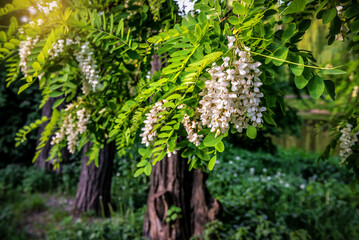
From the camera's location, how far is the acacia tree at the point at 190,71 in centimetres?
88

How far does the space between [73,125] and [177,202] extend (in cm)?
138

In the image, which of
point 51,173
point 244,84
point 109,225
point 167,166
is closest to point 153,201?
point 167,166

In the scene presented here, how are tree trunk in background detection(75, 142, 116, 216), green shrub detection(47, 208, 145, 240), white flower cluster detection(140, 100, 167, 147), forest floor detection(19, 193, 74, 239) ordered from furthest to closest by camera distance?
tree trunk in background detection(75, 142, 116, 216) < forest floor detection(19, 193, 74, 239) < green shrub detection(47, 208, 145, 240) < white flower cluster detection(140, 100, 167, 147)

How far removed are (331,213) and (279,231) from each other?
153cm

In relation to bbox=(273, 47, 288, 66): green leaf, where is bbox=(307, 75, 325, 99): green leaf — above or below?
below

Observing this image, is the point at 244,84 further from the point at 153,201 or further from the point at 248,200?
the point at 248,200

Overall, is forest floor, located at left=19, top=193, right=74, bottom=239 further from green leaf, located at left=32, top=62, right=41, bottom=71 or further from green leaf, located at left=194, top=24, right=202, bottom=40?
green leaf, located at left=194, top=24, right=202, bottom=40

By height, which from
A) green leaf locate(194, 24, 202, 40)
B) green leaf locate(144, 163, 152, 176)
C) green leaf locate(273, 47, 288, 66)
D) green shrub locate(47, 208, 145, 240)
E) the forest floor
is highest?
green leaf locate(194, 24, 202, 40)

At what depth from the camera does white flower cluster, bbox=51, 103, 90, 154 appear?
170cm

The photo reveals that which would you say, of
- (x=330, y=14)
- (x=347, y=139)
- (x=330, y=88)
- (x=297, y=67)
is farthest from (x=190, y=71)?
(x=347, y=139)

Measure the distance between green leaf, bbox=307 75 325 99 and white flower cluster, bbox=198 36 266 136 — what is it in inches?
6.8

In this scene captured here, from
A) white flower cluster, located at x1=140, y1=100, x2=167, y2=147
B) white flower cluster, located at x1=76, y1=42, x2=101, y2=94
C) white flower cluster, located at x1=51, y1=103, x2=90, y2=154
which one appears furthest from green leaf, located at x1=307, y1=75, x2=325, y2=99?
white flower cluster, located at x1=51, y1=103, x2=90, y2=154

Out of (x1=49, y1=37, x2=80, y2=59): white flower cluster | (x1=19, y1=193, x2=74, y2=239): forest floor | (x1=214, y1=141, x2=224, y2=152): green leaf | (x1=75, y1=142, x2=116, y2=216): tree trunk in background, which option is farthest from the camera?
(x1=75, y1=142, x2=116, y2=216): tree trunk in background

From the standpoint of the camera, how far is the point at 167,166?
8.71 feet
